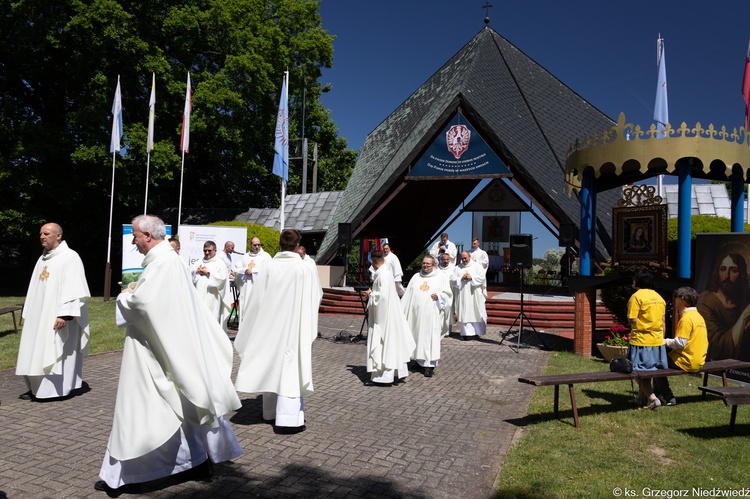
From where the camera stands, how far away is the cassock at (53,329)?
262 inches

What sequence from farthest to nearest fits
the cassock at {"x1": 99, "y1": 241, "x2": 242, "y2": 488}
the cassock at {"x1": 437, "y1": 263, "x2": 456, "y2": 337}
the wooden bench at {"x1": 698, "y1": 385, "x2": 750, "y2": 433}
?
the cassock at {"x1": 437, "y1": 263, "x2": 456, "y2": 337} < the wooden bench at {"x1": 698, "y1": 385, "x2": 750, "y2": 433} < the cassock at {"x1": 99, "y1": 241, "x2": 242, "y2": 488}

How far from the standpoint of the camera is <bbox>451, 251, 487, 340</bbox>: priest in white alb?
1314cm

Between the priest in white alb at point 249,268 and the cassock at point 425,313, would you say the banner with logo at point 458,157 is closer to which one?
the priest in white alb at point 249,268

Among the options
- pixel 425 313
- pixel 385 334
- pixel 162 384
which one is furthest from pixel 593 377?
pixel 162 384

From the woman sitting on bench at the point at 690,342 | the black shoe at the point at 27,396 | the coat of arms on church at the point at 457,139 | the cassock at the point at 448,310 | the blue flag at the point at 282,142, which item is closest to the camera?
the woman sitting on bench at the point at 690,342

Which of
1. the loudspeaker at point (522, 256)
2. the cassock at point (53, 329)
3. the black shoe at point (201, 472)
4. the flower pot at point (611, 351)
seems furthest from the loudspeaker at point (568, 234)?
the black shoe at point (201, 472)

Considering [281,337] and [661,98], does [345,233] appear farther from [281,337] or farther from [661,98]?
[281,337]

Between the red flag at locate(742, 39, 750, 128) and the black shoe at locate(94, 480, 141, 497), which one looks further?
the red flag at locate(742, 39, 750, 128)

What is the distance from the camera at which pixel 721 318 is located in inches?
317

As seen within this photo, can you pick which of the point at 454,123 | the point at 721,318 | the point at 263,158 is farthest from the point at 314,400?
the point at 263,158

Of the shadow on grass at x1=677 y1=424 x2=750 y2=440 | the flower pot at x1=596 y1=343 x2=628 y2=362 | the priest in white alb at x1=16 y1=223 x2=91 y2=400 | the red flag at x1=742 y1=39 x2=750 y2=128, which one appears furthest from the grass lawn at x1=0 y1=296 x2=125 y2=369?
the red flag at x1=742 y1=39 x2=750 y2=128

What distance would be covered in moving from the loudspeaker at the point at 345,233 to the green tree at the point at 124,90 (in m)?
6.08

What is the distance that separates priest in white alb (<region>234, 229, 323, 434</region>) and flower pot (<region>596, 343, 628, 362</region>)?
5.67 meters

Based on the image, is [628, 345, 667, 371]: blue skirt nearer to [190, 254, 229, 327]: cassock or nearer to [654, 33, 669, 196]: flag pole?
[190, 254, 229, 327]: cassock
